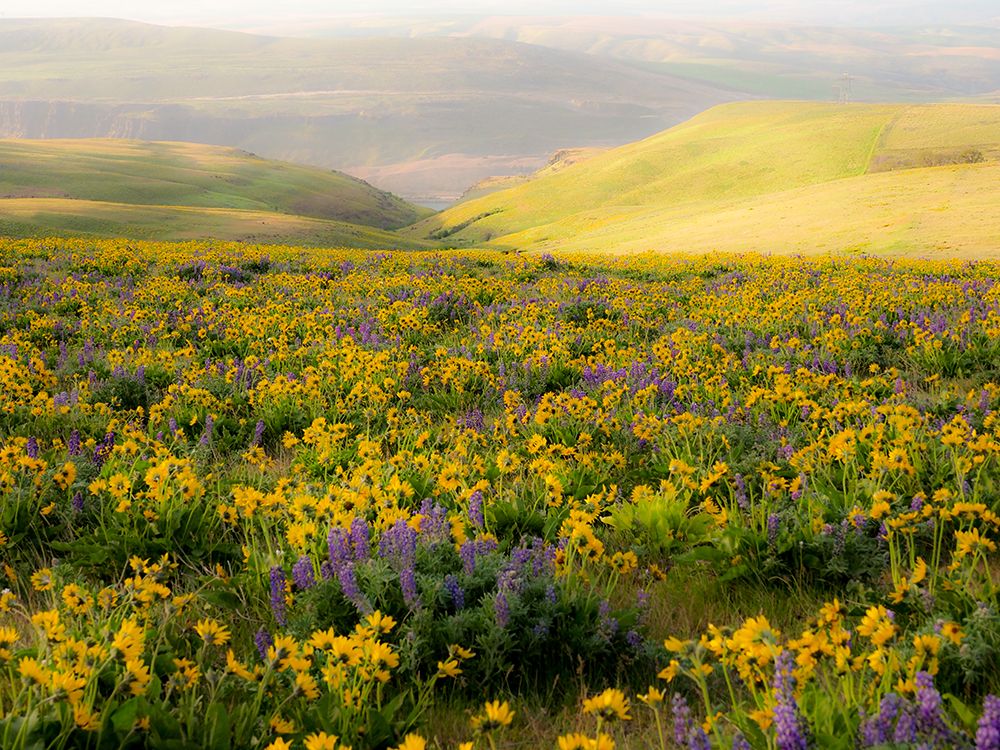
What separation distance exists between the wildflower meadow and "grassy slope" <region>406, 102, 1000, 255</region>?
2065cm

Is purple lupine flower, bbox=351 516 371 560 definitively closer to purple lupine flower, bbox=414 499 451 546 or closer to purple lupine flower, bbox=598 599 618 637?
purple lupine flower, bbox=414 499 451 546

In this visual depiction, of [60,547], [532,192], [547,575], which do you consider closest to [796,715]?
[547,575]

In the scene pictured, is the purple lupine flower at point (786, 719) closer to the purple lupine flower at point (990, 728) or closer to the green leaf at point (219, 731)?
the purple lupine flower at point (990, 728)

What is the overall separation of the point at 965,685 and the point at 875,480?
1.73 m

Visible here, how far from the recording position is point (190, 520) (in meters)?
4.06

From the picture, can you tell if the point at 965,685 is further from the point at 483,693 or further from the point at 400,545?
the point at 400,545

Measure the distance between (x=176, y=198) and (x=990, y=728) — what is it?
4392 inches

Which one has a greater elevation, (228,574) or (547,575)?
(547,575)

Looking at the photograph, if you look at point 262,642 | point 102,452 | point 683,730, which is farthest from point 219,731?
point 102,452

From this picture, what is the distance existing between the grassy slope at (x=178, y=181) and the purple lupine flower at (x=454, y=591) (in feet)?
333

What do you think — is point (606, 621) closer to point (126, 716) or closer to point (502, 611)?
point (502, 611)

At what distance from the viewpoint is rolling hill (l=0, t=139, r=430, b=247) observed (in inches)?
1773

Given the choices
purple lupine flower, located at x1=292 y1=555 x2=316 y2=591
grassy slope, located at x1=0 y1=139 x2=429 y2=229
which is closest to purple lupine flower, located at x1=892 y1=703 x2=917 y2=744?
purple lupine flower, located at x1=292 y1=555 x2=316 y2=591

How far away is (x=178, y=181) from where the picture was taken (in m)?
124
